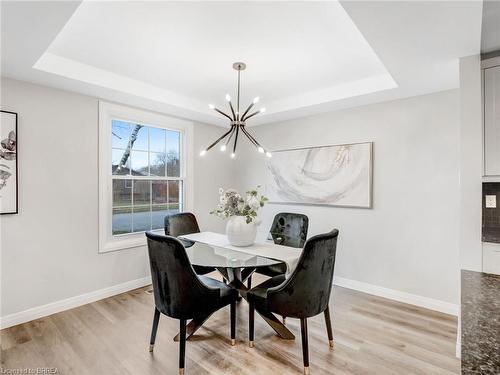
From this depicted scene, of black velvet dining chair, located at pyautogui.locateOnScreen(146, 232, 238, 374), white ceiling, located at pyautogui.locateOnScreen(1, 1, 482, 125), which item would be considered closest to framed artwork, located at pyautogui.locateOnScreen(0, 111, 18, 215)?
white ceiling, located at pyautogui.locateOnScreen(1, 1, 482, 125)

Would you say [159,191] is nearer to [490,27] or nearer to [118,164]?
[118,164]

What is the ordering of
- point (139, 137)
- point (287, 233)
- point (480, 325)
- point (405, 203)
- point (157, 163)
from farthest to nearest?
point (157, 163), point (139, 137), point (287, 233), point (405, 203), point (480, 325)

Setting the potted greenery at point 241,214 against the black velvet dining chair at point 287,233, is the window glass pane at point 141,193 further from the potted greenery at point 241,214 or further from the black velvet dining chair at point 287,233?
the black velvet dining chair at point 287,233

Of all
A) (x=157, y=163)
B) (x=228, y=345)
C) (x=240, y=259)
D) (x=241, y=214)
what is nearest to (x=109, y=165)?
(x=157, y=163)

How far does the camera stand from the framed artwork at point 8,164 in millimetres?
2518

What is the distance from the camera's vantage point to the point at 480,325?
95cm

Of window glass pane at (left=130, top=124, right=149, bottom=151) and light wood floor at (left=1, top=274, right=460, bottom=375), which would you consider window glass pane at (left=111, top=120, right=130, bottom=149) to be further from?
light wood floor at (left=1, top=274, right=460, bottom=375)

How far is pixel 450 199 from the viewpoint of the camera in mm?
2879

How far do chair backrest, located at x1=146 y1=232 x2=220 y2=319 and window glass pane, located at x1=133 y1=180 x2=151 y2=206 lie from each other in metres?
1.78

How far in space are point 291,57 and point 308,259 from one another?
5.96 feet

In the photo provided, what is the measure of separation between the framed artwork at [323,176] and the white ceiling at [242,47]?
62 cm

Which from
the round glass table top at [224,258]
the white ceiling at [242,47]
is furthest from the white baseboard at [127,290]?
the white ceiling at [242,47]

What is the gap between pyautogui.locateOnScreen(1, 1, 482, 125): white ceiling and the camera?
1.73 metres

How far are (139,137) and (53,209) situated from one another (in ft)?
4.40
